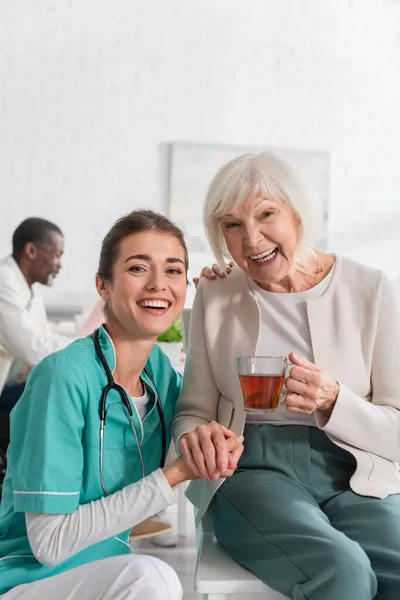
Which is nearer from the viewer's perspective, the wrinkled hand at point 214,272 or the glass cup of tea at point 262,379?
the glass cup of tea at point 262,379

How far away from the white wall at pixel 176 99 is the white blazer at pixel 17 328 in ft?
3.30

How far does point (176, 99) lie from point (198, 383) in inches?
135

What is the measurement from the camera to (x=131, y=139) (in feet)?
15.5

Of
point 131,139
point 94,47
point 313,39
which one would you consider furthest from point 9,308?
point 313,39

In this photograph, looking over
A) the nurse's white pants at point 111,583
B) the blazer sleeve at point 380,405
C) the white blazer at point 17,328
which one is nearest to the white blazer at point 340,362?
the blazer sleeve at point 380,405

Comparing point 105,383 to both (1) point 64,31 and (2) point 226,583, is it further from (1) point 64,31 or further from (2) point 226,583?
(1) point 64,31

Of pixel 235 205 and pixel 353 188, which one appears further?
pixel 353 188

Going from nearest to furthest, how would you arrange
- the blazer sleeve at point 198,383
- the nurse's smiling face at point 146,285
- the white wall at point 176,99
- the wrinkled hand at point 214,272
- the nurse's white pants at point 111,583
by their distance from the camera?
the nurse's white pants at point 111,583 < the nurse's smiling face at point 146,285 < the blazer sleeve at point 198,383 < the wrinkled hand at point 214,272 < the white wall at point 176,99

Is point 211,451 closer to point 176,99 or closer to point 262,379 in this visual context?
point 262,379

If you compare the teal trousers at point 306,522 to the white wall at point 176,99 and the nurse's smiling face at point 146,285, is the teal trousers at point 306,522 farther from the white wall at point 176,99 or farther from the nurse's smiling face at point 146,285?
the white wall at point 176,99

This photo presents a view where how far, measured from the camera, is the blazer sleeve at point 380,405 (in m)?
1.45

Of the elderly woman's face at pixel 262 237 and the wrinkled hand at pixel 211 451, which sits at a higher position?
the elderly woman's face at pixel 262 237

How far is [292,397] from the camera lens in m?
1.38

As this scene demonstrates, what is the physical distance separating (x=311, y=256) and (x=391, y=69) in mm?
3618
